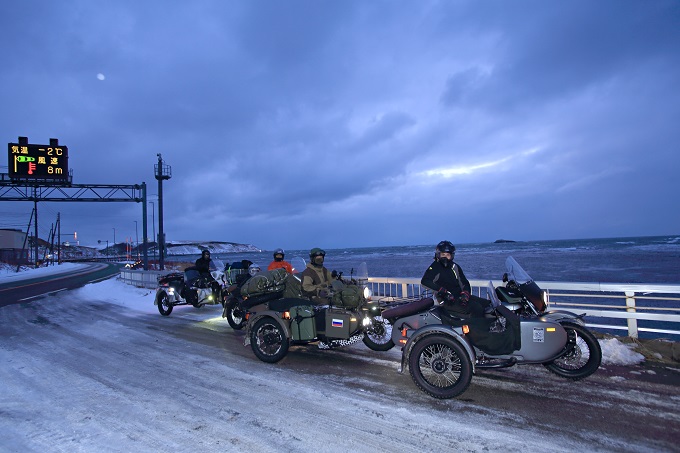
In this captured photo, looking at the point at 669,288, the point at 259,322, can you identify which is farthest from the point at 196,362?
the point at 669,288

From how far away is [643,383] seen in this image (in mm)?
4574

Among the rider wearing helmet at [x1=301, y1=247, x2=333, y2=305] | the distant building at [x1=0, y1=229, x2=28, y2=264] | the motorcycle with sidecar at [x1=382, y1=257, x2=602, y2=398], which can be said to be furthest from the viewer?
the distant building at [x1=0, y1=229, x2=28, y2=264]

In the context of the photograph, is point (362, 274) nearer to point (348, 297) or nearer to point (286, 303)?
point (348, 297)

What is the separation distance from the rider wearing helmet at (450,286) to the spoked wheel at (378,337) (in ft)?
5.34

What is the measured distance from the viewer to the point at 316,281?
648cm

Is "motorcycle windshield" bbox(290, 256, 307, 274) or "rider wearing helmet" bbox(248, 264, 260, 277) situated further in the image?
"rider wearing helmet" bbox(248, 264, 260, 277)

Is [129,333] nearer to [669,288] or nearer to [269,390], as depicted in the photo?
[269,390]

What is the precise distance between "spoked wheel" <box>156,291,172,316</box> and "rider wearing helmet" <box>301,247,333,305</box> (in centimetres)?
618

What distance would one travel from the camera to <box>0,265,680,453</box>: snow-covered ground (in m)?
3.33

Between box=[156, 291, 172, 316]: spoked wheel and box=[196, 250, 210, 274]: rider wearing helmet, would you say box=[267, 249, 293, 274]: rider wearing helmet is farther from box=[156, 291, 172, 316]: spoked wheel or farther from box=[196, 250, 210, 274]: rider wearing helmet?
box=[156, 291, 172, 316]: spoked wheel

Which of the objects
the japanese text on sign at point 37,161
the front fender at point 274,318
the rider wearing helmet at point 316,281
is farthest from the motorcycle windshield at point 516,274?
the japanese text on sign at point 37,161

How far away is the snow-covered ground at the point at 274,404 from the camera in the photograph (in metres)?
3.33

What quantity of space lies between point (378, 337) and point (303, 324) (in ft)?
4.93

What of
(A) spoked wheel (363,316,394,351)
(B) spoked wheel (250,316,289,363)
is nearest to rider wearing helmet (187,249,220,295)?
(B) spoked wheel (250,316,289,363)
